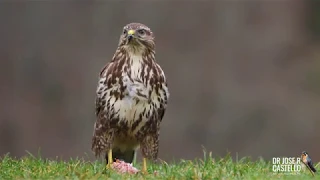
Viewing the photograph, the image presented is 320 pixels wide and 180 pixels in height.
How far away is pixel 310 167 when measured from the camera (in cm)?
636

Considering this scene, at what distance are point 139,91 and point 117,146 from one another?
67 centimetres

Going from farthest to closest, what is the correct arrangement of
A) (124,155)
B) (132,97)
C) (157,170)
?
1. (124,155)
2. (132,97)
3. (157,170)

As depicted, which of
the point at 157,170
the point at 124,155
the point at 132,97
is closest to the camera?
Result: the point at 157,170

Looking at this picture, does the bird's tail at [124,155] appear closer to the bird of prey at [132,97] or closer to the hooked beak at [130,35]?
the bird of prey at [132,97]

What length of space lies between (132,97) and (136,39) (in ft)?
1.44

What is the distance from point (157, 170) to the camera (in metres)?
6.45

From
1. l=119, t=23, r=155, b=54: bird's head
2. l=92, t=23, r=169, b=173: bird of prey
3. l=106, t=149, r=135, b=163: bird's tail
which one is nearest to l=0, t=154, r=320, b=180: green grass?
l=92, t=23, r=169, b=173: bird of prey

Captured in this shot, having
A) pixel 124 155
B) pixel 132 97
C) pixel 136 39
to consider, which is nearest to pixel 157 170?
pixel 132 97

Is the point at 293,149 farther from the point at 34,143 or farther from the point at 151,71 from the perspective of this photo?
the point at 151,71

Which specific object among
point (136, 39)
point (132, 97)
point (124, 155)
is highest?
point (136, 39)

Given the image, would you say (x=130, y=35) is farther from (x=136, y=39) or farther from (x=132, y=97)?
(x=132, y=97)

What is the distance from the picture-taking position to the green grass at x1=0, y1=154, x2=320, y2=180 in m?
5.96

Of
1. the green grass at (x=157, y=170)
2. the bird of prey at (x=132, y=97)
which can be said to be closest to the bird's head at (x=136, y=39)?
the bird of prey at (x=132, y=97)

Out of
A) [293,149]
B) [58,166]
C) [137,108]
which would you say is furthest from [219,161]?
[293,149]
